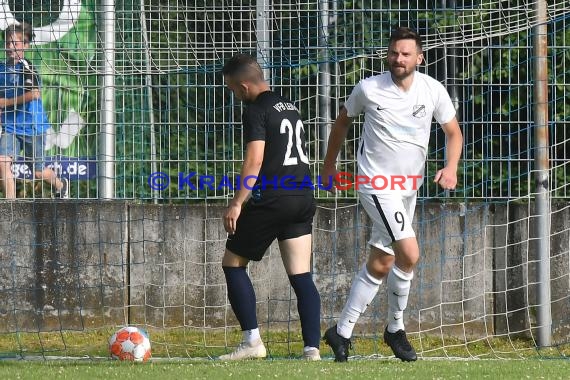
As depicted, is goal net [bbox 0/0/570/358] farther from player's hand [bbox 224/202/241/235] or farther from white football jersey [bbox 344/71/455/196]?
player's hand [bbox 224/202/241/235]

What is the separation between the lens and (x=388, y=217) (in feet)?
23.6

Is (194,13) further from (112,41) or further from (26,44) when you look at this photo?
(26,44)

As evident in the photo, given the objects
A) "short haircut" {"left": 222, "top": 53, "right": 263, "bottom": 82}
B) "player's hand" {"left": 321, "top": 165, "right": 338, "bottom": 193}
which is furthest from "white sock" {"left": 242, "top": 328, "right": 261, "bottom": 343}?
"short haircut" {"left": 222, "top": 53, "right": 263, "bottom": 82}

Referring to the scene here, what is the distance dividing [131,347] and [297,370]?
168 cm

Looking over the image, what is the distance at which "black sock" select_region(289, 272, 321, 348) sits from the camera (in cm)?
777

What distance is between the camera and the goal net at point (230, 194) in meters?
9.85

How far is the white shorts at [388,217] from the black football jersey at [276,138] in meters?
0.57

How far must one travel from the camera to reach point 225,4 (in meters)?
10.2

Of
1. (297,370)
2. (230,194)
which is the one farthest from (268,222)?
(230,194)

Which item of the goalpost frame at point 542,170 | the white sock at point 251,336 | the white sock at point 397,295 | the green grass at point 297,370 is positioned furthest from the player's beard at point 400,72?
the goalpost frame at point 542,170

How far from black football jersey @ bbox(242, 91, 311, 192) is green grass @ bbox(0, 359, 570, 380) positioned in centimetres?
117

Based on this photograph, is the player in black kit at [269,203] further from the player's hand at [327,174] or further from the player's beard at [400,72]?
the player's beard at [400,72]

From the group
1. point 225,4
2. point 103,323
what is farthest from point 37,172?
point 225,4

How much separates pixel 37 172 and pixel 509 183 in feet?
13.2
